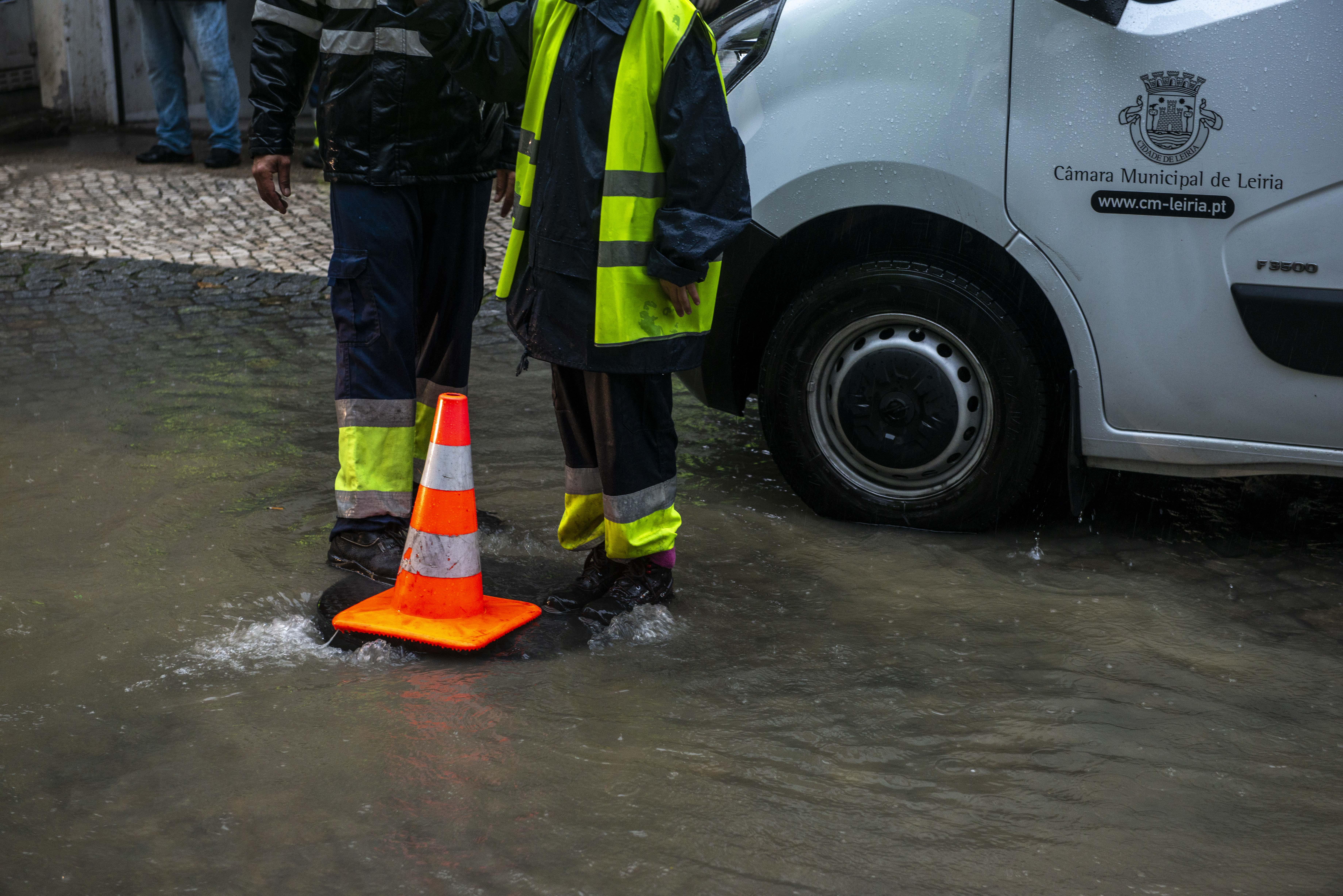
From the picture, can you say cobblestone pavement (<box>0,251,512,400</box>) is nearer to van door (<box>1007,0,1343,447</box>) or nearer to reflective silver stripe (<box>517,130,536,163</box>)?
reflective silver stripe (<box>517,130,536,163</box>)

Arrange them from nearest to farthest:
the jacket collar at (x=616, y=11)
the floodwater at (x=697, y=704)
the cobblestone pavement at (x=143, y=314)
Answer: the floodwater at (x=697, y=704)
the jacket collar at (x=616, y=11)
the cobblestone pavement at (x=143, y=314)

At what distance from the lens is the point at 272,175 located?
12.7 ft

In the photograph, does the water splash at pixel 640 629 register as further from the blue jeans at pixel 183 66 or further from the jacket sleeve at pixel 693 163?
the blue jeans at pixel 183 66

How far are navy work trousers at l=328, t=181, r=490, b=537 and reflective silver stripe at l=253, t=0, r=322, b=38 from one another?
44cm

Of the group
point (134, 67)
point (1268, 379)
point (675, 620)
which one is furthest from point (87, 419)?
point (134, 67)

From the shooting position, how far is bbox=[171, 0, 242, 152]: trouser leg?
9719mm

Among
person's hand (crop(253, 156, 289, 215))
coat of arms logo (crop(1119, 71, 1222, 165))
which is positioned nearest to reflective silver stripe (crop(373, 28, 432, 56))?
person's hand (crop(253, 156, 289, 215))

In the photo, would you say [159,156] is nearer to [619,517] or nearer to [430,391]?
[430,391]

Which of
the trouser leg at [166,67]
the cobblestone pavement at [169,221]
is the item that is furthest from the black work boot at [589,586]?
the trouser leg at [166,67]

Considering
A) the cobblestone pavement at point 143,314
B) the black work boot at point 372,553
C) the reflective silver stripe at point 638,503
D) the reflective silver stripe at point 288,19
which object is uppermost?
the reflective silver stripe at point 288,19

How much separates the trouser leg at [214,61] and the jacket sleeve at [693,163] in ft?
24.8

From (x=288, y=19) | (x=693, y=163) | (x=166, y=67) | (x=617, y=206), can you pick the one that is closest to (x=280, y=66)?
(x=288, y=19)

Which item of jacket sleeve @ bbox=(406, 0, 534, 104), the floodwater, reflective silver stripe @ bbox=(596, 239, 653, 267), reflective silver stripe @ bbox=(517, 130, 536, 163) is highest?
jacket sleeve @ bbox=(406, 0, 534, 104)

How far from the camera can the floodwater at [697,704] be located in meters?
2.43
